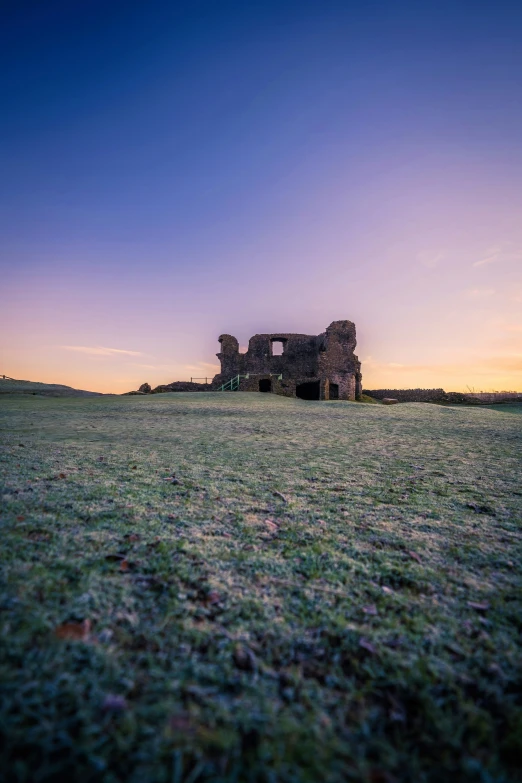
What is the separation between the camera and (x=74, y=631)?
1.32 metres

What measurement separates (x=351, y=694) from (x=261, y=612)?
0.50 m

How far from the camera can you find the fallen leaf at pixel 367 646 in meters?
1.35

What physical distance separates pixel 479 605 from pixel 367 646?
2.27 feet

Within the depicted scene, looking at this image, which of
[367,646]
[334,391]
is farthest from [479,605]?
[334,391]

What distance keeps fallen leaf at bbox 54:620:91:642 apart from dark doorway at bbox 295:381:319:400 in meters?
28.1

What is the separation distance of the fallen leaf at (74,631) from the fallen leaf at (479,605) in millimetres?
1725

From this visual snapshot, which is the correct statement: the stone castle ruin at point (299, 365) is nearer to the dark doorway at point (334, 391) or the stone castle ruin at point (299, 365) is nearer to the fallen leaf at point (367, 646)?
the dark doorway at point (334, 391)

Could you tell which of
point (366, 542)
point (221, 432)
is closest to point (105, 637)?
point (366, 542)

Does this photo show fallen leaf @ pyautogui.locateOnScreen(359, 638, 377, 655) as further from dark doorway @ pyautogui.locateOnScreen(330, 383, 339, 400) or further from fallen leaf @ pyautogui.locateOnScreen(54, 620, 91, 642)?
dark doorway @ pyautogui.locateOnScreen(330, 383, 339, 400)

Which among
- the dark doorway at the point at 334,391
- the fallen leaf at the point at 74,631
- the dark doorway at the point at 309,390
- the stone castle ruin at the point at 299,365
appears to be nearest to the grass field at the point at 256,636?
the fallen leaf at the point at 74,631

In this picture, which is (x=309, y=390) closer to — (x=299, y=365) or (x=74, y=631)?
(x=299, y=365)

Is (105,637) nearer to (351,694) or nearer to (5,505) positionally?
(351,694)

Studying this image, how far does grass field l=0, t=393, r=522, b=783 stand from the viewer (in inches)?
36.8

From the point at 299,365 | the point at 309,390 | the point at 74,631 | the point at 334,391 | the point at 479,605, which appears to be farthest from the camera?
the point at 299,365
